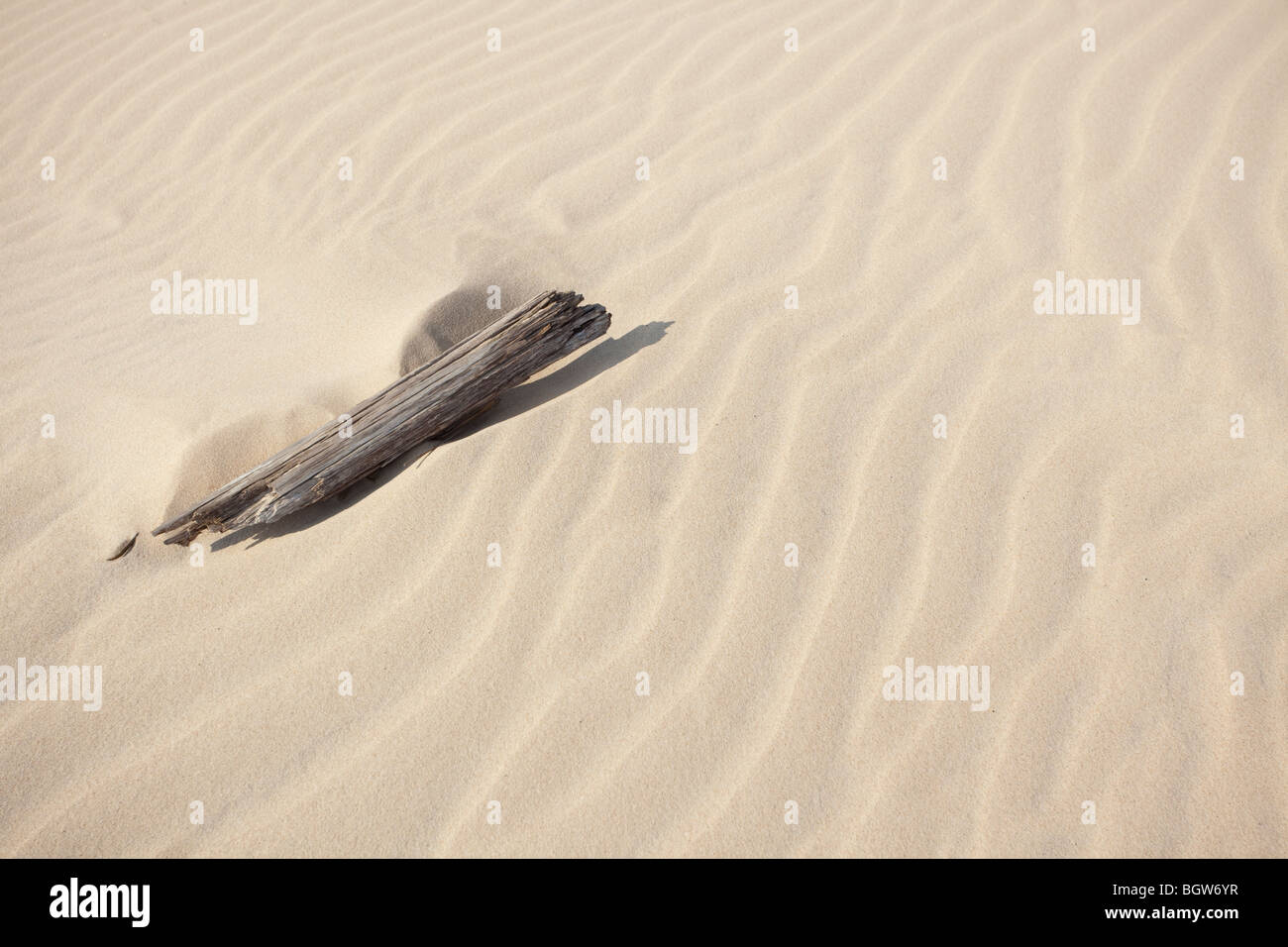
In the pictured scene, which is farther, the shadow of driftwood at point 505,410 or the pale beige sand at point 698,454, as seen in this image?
the shadow of driftwood at point 505,410

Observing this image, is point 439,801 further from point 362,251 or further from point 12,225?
point 12,225

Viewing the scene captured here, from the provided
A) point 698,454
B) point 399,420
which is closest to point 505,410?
point 399,420

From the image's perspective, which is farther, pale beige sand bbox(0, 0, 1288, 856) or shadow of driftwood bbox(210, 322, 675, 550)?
shadow of driftwood bbox(210, 322, 675, 550)
